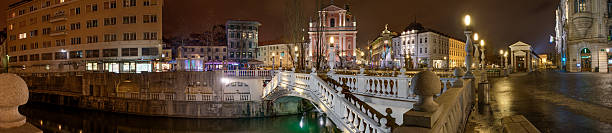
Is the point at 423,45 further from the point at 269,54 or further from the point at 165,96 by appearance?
the point at 165,96

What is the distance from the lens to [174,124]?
84.1 ft

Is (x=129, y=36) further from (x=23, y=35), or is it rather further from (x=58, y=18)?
(x=23, y=35)

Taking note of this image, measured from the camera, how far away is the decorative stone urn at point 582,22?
39.7 metres

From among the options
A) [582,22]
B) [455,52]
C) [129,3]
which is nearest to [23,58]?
[129,3]

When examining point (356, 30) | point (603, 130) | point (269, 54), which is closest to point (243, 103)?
point (603, 130)

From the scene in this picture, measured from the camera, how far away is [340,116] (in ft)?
36.0

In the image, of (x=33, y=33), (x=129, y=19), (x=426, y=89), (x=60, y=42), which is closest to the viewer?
(x=426, y=89)

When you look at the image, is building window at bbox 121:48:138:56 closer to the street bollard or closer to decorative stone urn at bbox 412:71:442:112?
the street bollard

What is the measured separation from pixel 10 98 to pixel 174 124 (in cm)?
2442

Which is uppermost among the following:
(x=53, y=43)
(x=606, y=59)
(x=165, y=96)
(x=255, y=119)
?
(x=53, y=43)

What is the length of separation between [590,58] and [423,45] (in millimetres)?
42610

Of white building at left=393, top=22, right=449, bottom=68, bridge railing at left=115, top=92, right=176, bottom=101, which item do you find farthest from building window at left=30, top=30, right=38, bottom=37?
white building at left=393, top=22, right=449, bottom=68

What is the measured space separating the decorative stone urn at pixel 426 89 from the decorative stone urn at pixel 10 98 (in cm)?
437

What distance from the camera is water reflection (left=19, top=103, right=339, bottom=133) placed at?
24.1 metres
